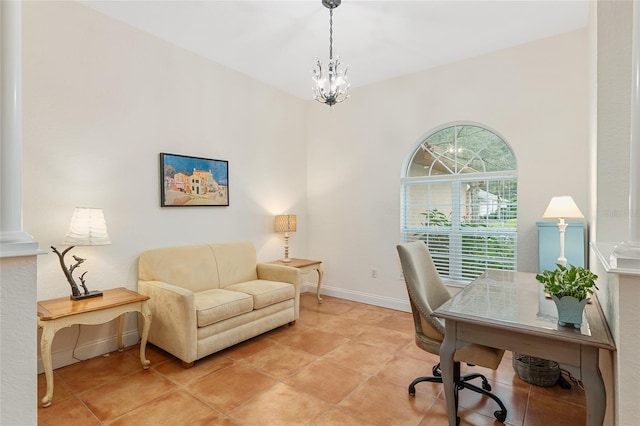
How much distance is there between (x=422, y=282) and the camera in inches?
89.5

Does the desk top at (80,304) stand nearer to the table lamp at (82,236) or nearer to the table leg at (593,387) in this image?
the table lamp at (82,236)

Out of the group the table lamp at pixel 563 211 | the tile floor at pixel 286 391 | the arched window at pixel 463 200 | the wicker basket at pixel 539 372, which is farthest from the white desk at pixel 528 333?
the arched window at pixel 463 200

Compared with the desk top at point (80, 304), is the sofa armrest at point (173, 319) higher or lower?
lower

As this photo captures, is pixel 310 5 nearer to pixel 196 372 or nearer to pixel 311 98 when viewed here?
pixel 311 98

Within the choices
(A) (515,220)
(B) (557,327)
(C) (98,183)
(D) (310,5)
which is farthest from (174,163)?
(A) (515,220)

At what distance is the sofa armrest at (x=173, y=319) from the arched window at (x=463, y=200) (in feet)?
9.28

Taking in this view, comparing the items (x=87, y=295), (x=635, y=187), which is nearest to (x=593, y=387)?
(x=635, y=187)

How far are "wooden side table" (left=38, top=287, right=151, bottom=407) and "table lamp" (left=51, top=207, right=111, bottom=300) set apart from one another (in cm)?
10

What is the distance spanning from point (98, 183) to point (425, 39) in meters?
3.53

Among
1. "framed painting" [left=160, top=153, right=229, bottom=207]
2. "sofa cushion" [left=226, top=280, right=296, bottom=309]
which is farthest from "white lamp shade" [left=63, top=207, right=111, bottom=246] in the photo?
"sofa cushion" [left=226, top=280, right=296, bottom=309]

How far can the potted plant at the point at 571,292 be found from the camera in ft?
4.78

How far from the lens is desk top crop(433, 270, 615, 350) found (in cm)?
143

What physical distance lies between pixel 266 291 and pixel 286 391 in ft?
3.76

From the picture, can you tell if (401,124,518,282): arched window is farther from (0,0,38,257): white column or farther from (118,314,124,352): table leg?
(0,0,38,257): white column
